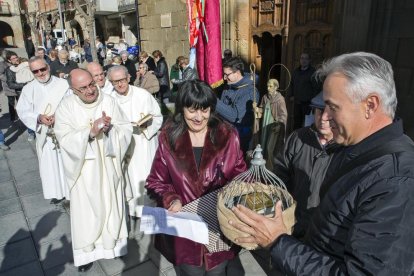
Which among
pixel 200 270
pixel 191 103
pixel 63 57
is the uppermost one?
pixel 63 57

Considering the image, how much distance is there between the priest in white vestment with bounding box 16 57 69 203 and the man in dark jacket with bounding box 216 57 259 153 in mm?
2137

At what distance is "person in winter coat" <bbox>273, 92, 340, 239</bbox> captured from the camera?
2166mm

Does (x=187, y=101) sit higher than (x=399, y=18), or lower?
lower

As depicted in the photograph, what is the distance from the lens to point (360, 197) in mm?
1036

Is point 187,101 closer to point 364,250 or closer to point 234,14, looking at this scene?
point 364,250

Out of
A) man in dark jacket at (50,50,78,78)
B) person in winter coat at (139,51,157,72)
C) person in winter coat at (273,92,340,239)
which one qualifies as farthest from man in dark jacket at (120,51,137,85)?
person in winter coat at (273,92,340,239)

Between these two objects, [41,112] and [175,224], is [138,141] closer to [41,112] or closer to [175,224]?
[41,112]

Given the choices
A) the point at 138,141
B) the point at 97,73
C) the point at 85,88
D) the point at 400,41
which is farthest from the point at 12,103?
the point at 400,41

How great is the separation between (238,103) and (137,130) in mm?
1276

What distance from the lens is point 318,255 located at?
1105mm

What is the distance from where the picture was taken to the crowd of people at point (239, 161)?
1.01 m

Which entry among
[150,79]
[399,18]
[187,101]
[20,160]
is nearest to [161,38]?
[150,79]

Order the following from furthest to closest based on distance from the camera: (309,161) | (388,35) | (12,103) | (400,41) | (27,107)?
(12,103)
(388,35)
(400,41)
(27,107)
(309,161)

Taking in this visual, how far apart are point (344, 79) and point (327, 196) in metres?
0.44
